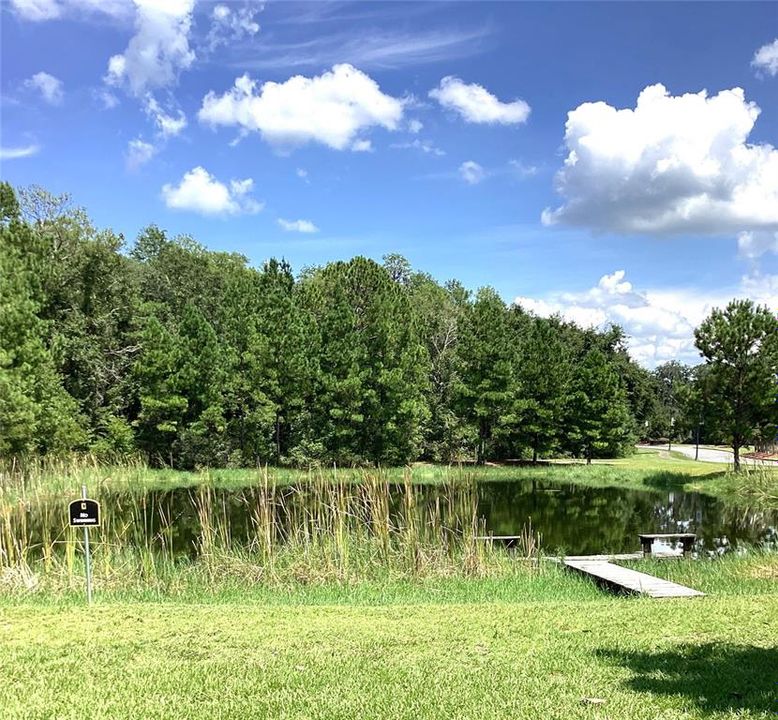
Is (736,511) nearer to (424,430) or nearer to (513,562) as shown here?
(513,562)

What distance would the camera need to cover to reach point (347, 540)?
1009 cm

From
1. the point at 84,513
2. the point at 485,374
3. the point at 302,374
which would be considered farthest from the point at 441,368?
the point at 84,513

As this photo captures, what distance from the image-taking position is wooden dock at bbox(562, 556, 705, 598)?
29.0ft

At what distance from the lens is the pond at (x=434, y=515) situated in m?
10.2

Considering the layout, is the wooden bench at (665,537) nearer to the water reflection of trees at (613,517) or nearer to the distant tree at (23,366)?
the water reflection of trees at (613,517)

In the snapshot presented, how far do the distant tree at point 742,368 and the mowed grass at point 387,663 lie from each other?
2166 cm

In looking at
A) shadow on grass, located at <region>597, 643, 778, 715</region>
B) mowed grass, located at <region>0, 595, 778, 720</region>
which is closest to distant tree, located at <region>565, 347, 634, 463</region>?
mowed grass, located at <region>0, 595, 778, 720</region>

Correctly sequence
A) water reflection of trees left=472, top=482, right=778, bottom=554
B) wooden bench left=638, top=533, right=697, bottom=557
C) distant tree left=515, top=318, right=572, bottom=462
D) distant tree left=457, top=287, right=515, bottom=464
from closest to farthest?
wooden bench left=638, top=533, right=697, bottom=557, water reflection of trees left=472, top=482, right=778, bottom=554, distant tree left=457, top=287, right=515, bottom=464, distant tree left=515, top=318, right=572, bottom=462

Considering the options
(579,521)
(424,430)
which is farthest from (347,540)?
(424,430)

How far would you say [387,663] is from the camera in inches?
185

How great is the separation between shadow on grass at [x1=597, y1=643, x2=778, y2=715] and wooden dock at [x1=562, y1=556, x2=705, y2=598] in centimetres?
377

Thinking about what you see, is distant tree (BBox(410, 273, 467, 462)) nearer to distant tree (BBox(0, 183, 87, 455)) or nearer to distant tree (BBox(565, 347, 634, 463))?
distant tree (BBox(565, 347, 634, 463))

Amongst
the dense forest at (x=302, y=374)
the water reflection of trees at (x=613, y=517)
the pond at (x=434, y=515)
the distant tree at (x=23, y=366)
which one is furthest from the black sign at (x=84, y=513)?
the dense forest at (x=302, y=374)

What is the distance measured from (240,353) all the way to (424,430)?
33.9 ft
